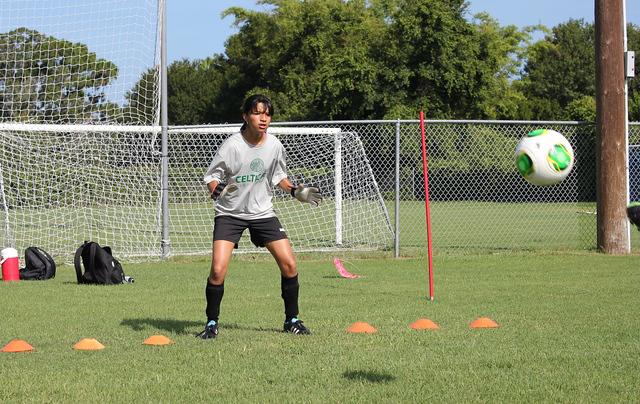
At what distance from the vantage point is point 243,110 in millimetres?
8398

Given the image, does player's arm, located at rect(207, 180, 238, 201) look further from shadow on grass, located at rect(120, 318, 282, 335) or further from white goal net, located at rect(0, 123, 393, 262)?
white goal net, located at rect(0, 123, 393, 262)

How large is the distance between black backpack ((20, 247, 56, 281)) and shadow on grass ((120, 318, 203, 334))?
459 centimetres

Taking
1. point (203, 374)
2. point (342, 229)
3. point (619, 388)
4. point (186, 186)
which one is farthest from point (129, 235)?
point (619, 388)

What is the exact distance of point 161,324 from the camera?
29.8 feet

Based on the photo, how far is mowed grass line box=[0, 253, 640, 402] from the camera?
239 inches

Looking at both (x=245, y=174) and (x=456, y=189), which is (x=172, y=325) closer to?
(x=245, y=174)

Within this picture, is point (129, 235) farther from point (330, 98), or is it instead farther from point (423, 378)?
point (330, 98)

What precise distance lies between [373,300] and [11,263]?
5372 mm

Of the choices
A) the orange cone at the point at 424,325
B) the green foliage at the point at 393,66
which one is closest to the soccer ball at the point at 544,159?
the orange cone at the point at 424,325

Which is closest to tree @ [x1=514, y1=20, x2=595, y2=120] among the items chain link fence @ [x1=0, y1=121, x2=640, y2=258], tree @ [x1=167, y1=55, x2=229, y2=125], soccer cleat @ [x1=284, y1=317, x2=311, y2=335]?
tree @ [x1=167, y1=55, x2=229, y2=125]

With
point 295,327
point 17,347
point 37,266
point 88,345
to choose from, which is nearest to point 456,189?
point 37,266

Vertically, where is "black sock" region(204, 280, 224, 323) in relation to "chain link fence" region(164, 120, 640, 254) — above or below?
below

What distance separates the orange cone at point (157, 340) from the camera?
7801 mm

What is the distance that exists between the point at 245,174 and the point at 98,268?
17.0 ft
